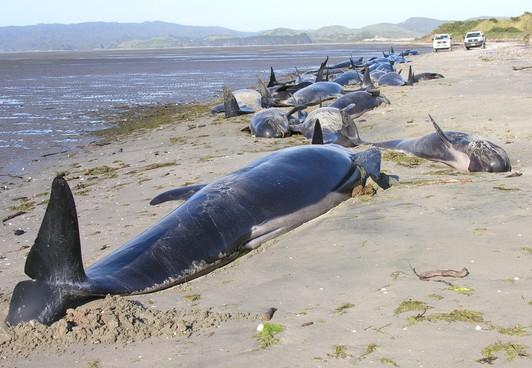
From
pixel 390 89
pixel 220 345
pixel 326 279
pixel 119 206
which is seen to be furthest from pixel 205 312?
pixel 390 89

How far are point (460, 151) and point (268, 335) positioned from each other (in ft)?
19.2

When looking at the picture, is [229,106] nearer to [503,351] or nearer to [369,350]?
[369,350]

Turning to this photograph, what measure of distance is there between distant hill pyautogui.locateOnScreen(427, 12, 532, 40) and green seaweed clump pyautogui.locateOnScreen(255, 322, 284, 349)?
76.3m

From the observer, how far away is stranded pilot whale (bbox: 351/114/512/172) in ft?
27.4

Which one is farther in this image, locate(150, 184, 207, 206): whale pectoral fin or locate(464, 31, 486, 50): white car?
locate(464, 31, 486, 50): white car

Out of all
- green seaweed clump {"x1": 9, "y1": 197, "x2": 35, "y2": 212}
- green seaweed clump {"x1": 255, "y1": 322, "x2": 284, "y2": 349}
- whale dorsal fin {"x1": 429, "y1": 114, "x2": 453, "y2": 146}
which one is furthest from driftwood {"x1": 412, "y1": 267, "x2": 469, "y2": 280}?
green seaweed clump {"x1": 9, "y1": 197, "x2": 35, "y2": 212}

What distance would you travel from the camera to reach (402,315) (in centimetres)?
387

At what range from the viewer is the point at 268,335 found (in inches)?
152

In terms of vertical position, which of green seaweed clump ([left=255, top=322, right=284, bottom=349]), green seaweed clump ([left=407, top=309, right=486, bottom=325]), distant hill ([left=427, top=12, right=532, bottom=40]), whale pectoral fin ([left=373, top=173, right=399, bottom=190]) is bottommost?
distant hill ([left=427, top=12, right=532, bottom=40])

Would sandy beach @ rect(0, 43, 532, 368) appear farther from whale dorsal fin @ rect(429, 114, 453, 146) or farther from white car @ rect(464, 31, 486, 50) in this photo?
white car @ rect(464, 31, 486, 50)

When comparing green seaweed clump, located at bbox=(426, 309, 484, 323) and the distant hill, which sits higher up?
green seaweed clump, located at bbox=(426, 309, 484, 323)

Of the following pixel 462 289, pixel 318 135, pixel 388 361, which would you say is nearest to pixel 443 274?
pixel 462 289

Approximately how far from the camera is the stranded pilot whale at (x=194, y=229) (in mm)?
4398

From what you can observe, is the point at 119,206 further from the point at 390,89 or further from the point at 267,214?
the point at 390,89
